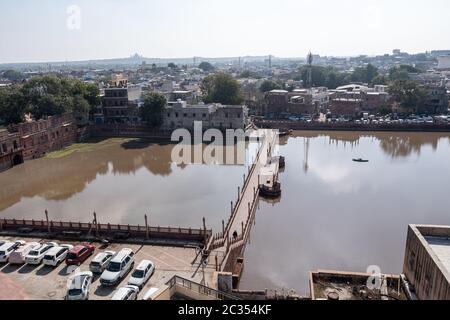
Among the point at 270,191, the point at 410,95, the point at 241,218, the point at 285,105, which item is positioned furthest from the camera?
the point at 285,105

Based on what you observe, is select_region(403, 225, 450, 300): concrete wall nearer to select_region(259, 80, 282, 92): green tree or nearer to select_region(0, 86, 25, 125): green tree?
select_region(0, 86, 25, 125): green tree

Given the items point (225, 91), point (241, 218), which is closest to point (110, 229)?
point (241, 218)

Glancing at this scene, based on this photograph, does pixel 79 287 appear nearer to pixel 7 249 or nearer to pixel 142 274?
pixel 142 274

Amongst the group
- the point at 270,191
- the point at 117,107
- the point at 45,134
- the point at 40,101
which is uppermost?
the point at 40,101

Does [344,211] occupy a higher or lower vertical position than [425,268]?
lower

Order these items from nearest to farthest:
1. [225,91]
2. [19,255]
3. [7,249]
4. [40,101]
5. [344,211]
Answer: [19,255] < [7,249] < [344,211] < [40,101] < [225,91]

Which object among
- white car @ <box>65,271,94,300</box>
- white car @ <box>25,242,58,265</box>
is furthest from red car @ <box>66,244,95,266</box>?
white car @ <box>65,271,94,300</box>

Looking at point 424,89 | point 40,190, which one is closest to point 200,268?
point 40,190
